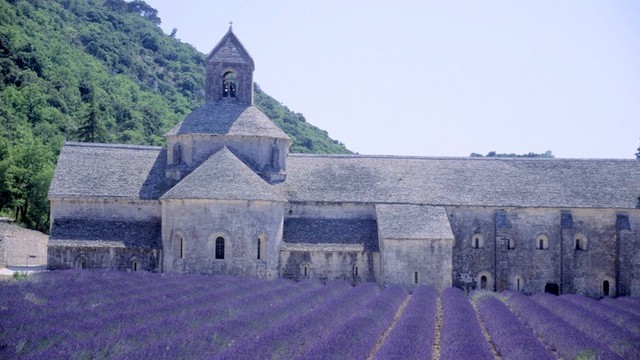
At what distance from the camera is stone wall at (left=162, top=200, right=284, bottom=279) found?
43.2 m

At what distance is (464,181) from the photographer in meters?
50.8

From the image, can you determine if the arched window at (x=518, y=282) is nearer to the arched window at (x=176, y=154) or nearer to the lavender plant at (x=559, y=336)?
the lavender plant at (x=559, y=336)

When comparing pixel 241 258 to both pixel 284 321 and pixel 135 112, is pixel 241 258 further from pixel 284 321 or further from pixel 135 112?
pixel 135 112

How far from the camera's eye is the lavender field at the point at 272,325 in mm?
16703

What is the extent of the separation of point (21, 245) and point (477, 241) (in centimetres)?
2890

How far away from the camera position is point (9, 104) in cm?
8469

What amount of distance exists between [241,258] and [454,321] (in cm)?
2005

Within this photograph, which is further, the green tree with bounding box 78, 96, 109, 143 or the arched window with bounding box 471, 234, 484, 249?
the green tree with bounding box 78, 96, 109, 143

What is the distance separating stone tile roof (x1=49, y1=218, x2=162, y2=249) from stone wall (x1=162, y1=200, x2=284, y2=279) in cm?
240

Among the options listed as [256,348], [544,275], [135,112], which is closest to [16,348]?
[256,348]

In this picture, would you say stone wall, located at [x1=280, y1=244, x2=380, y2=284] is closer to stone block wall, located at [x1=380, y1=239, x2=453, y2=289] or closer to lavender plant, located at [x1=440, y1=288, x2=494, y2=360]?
stone block wall, located at [x1=380, y1=239, x2=453, y2=289]

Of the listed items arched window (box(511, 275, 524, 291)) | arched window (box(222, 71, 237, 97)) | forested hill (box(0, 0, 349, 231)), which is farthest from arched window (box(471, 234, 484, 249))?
forested hill (box(0, 0, 349, 231))

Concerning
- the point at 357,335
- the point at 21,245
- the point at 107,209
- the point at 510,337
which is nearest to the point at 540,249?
the point at 107,209

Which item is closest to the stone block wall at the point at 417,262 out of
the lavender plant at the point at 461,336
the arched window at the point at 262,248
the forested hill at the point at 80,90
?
the arched window at the point at 262,248
